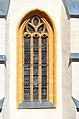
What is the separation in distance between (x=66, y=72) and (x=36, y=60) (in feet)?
4.21

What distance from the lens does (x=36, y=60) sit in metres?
18.1

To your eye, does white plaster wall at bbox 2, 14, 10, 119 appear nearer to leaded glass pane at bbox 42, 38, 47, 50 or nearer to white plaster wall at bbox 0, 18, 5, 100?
white plaster wall at bbox 0, 18, 5, 100

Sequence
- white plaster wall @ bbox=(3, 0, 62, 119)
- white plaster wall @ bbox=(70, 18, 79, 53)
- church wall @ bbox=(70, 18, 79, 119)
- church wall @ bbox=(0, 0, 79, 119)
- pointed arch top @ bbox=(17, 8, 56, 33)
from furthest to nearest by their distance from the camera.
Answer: pointed arch top @ bbox=(17, 8, 56, 33)
white plaster wall @ bbox=(3, 0, 62, 119)
church wall @ bbox=(0, 0, 79, 119)
white plaster wall @ bbox=(70, 18, 79, 53)
church wall @ bbox=(70, 18, 79, 119)

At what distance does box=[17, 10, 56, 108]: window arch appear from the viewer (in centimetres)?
1794

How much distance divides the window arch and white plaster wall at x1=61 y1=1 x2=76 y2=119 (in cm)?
38

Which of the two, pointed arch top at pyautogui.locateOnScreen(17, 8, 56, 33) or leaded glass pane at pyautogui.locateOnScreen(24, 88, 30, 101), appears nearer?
pointed arch top at pyautogui.locateOnScreen(17, 8, 56, 33)

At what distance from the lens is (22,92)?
58.7ft

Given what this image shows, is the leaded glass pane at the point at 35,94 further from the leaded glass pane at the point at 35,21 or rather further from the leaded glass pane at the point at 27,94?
the leaded glass pane at the point at 35,21

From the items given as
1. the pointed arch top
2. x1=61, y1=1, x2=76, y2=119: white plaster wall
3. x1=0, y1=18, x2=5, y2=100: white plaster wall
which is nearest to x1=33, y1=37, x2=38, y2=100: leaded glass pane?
the pointed arch top

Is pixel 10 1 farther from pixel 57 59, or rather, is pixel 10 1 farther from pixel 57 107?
pixel 57 107

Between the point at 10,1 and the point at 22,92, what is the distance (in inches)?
133

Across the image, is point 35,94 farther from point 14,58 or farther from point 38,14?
point 38,14

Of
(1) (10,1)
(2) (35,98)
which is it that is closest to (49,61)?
(2) (35,98)

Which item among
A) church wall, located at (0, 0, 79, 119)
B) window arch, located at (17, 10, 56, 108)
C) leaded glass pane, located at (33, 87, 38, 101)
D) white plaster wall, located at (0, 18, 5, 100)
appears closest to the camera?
white plaster wall, located at (0, 18, 5, 100)
